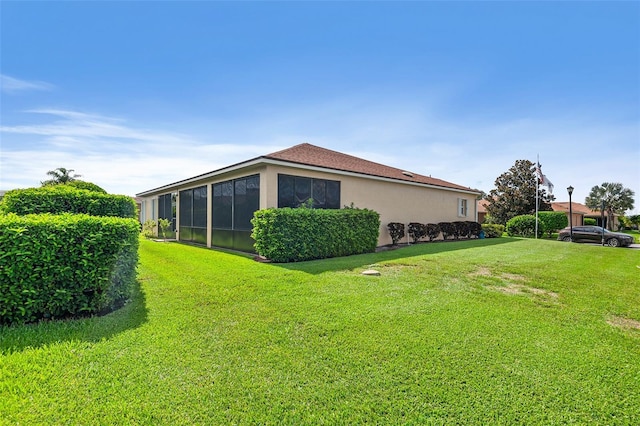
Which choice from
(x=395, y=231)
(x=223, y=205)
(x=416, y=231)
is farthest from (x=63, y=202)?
(x=416, y=231)

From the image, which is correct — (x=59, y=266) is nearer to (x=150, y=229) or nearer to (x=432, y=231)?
(x=432, y=231)

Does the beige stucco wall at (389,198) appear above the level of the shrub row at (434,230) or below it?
above

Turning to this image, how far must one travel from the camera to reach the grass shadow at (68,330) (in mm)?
3270

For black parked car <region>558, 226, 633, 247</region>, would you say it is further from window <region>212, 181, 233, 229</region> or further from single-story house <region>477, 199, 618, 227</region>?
window <region>212, 181, 233, 229</region>

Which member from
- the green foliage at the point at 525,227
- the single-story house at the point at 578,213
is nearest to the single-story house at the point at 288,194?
the green foliage at the point at 525,227

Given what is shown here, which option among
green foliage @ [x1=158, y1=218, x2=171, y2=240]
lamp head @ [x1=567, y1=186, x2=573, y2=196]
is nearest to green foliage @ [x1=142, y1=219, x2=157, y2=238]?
green foliage @ [x1=158, y1=218, x2=171, y2=240]

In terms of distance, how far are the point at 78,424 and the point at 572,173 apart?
91.9 ft

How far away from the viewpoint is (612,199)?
45312 mm

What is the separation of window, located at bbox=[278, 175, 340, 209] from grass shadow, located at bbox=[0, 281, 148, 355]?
6.57 meters

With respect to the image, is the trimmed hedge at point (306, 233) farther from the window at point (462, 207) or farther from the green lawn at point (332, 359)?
the window at point (462, 207)

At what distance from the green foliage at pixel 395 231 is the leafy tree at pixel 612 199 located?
158 feet

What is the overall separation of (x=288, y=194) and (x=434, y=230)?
9244 millimetres

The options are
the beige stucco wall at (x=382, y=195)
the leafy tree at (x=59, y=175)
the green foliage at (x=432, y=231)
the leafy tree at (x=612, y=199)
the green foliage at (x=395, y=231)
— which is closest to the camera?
the beige stucco wall at (x=382, y=195)

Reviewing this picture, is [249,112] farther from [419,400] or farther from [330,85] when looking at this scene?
[419,400]
